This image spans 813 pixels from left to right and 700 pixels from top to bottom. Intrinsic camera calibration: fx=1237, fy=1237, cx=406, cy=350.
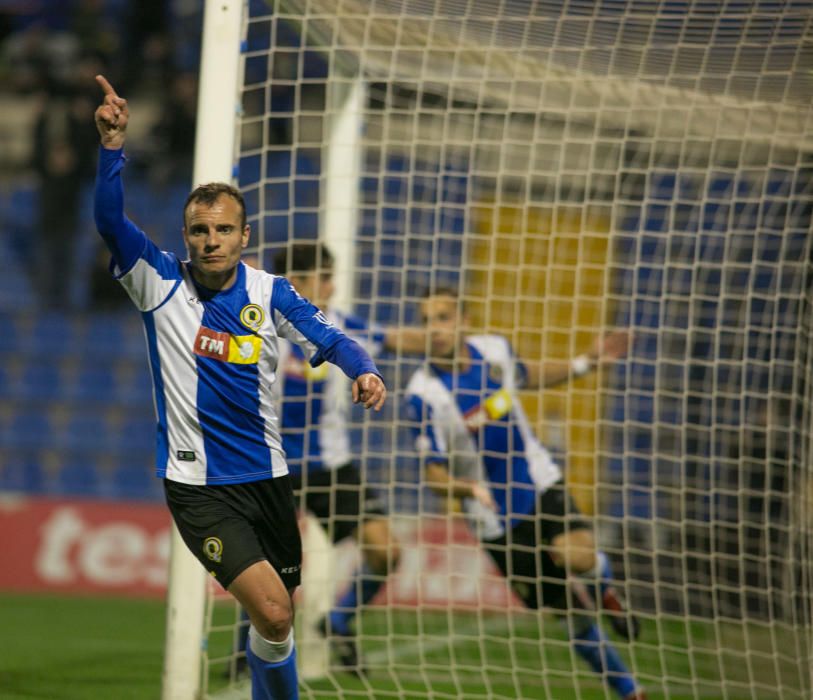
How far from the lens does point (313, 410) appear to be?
646cm

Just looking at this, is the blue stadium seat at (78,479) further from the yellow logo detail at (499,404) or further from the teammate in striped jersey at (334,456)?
the yellow logo detail at (499,404)

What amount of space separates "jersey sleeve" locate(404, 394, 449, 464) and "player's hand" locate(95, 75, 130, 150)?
2.78 meters

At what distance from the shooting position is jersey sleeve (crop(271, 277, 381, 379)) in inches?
150

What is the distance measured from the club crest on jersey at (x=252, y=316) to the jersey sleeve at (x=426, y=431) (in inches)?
85.7

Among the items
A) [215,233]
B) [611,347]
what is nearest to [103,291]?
[611,347]

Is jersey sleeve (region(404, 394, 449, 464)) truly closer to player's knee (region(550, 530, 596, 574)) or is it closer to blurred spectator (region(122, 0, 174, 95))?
player's knee (region(550, 530, 596, 574))

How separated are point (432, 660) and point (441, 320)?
2079mm

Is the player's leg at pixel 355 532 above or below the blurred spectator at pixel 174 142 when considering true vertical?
below

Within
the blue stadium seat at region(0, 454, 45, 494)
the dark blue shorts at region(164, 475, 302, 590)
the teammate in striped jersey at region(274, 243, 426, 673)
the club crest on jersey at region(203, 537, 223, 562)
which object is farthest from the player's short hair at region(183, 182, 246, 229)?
the blue stadium seat at region(0, 454, 45, 494)

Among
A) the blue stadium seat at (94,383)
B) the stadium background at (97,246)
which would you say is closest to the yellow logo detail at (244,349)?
the stadium background at (97,246)

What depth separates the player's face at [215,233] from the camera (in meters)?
3.88

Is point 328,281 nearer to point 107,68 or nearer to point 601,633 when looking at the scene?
point 601,633

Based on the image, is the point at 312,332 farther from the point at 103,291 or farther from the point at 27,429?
the point at 103,291

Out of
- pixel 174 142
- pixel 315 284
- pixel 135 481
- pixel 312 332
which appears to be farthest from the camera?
pixel 174 142
